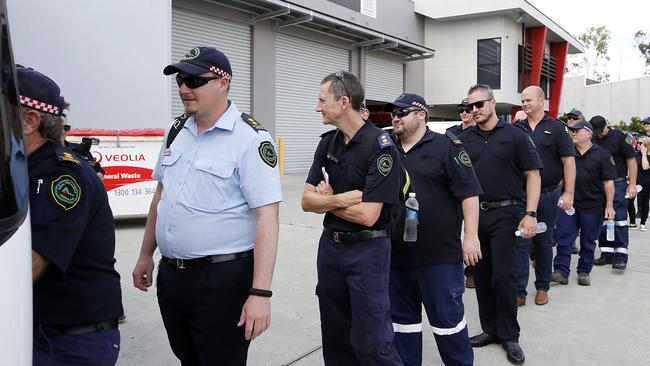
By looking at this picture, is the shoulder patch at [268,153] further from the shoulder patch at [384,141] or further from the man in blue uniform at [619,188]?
the man in blue uniform at [619,188]

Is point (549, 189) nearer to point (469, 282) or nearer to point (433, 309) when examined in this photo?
point (469, 282)

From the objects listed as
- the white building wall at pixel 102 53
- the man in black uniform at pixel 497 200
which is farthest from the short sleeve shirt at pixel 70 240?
the white building wall at pixel 102 53

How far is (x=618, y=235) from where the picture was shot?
6.90 meters

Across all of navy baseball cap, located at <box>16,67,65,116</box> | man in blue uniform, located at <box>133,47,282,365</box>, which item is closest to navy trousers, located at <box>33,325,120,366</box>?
man in blue uniform, located at <box>133,47,282,365</box>

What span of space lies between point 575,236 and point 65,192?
5929 mm

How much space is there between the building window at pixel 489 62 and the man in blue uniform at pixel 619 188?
57.6 ft

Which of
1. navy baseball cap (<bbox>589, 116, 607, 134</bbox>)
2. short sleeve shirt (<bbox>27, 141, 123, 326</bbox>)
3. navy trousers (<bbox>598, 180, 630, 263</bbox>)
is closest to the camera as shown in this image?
short sleeve shirt (<bbox>27, 141, 123, 326</bbox>)

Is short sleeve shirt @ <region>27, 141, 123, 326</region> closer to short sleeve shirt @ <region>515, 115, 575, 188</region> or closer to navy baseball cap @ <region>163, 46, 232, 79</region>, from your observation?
navy baseball cap @ <region>163, 46, 232, 79</region>

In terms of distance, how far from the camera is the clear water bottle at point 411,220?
315cm

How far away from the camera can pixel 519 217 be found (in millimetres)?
4234

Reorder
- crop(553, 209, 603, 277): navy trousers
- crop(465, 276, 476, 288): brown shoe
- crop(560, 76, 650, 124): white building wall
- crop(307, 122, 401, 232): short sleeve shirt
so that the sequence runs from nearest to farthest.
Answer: crop(307, 122, 401, 232): short sleeve shirt
crop(465, 276, 476, 288): brown shoe
crop(553, 209, 603, 277): navy trousers
crop(560, 76, 650, 124): white building wall

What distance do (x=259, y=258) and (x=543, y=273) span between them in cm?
400

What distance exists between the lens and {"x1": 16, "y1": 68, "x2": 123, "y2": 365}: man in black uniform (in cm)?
183

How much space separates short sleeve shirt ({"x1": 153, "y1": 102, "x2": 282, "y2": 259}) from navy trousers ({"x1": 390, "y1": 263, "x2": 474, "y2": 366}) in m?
1.39
